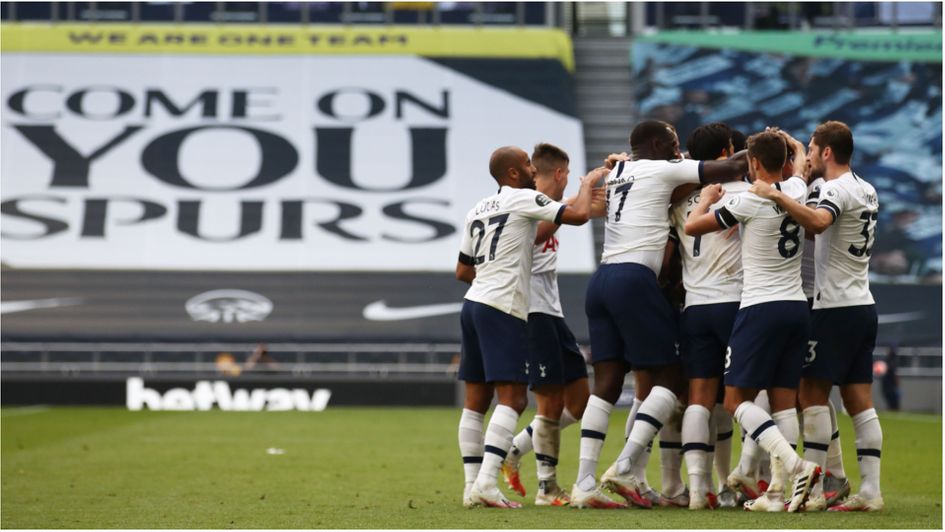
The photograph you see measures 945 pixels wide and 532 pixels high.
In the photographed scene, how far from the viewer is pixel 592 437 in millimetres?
8055

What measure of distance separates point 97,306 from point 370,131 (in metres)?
8.32

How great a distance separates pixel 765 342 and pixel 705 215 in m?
0.75

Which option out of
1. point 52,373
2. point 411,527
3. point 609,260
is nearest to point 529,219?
point 609,260

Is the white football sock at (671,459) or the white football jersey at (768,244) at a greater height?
the white football jersey at (768,244)

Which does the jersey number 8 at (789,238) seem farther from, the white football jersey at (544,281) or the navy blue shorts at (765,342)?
the white football jersey at (544,281)

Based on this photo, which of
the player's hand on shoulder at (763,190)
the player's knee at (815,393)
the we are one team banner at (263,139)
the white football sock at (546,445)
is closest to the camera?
the player's hand on shoulder at (763,190)

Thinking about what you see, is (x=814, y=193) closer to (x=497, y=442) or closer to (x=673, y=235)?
(x=673, y=235)

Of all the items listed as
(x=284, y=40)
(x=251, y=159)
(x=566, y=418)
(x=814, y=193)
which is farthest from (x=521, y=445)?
(x=284, y=40)

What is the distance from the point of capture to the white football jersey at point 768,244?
7.62 metres

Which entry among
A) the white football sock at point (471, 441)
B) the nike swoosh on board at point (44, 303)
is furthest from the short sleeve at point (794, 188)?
the nike swoosh on board at point (44, 303)

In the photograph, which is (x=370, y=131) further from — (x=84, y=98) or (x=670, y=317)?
(x=670, y=317)

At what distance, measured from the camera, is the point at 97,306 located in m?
32.9

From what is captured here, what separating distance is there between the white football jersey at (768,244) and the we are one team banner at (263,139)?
82.8 feet

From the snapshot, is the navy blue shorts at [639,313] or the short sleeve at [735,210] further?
the navy blue shorts at [639,313]
